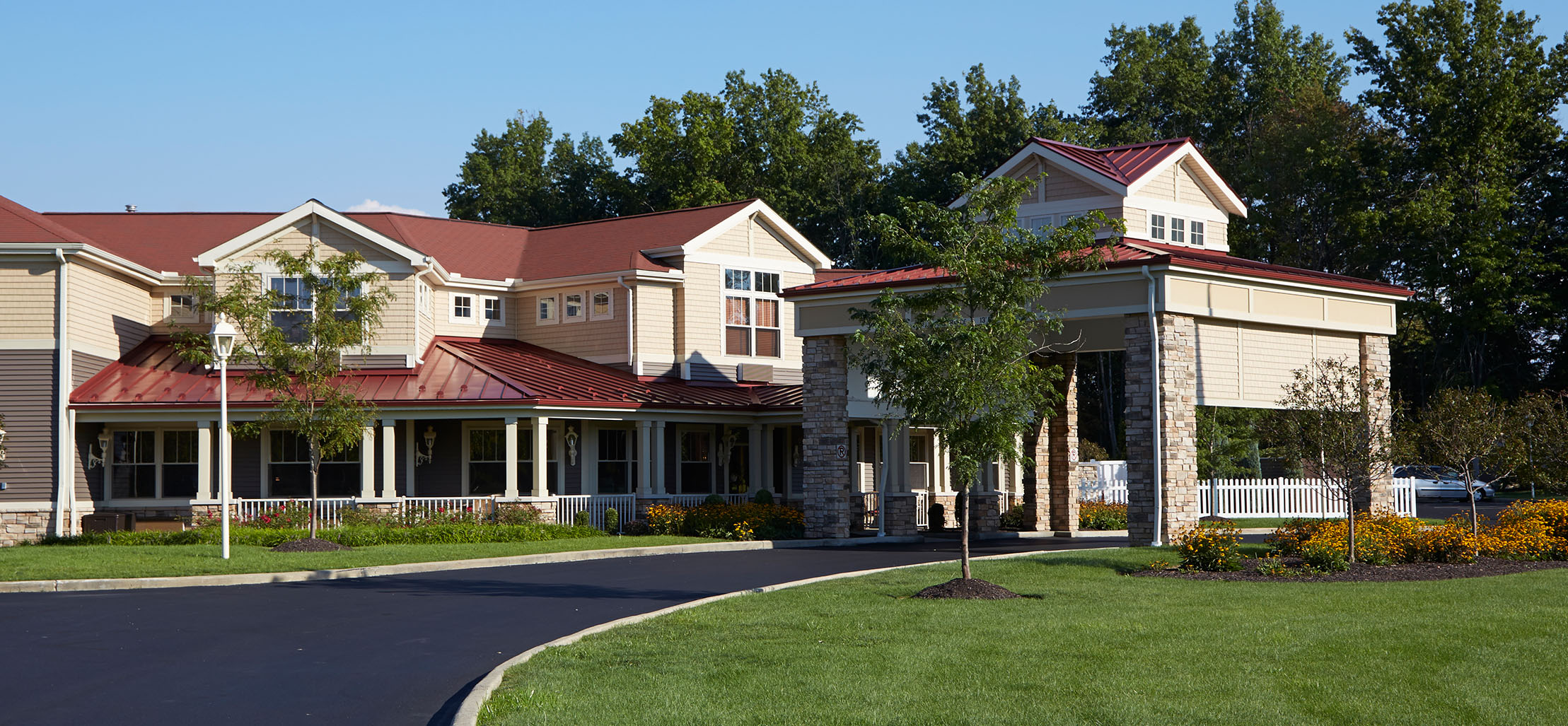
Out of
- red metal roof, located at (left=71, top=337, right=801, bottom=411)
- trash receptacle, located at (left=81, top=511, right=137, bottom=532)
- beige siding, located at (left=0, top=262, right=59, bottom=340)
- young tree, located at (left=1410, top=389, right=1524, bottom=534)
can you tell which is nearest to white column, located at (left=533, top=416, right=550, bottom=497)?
red metal roof, located at (left=71, top=337, right=801, bottom=411)

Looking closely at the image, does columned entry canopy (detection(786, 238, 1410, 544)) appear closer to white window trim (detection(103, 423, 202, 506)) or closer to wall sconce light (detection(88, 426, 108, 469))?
white window trim (detection(103, 423, 202, 506))

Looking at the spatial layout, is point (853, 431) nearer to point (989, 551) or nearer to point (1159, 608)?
point (989, 551)

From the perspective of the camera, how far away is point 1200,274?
23.9m

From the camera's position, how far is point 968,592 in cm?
1608

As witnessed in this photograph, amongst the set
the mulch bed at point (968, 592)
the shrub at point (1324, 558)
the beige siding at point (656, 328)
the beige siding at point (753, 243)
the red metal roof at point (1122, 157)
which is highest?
the red metal roof at point (1122, 157)

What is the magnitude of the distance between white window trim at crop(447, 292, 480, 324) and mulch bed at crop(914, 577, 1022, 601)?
72.8ft

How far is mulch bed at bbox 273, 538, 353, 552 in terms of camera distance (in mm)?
24547

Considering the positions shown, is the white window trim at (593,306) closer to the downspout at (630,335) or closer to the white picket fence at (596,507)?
the downspout at (630,335)

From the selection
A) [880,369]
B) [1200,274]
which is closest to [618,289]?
[1200,274]

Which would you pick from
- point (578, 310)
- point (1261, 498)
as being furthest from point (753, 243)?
point (1261, 498)

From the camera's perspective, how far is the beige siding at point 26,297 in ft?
92.8

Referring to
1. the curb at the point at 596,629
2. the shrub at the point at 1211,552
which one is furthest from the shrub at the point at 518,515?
the shrub at the point at 1211,552

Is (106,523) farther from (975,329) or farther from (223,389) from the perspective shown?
(975,329)

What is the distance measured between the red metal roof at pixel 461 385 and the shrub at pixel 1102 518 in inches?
289
